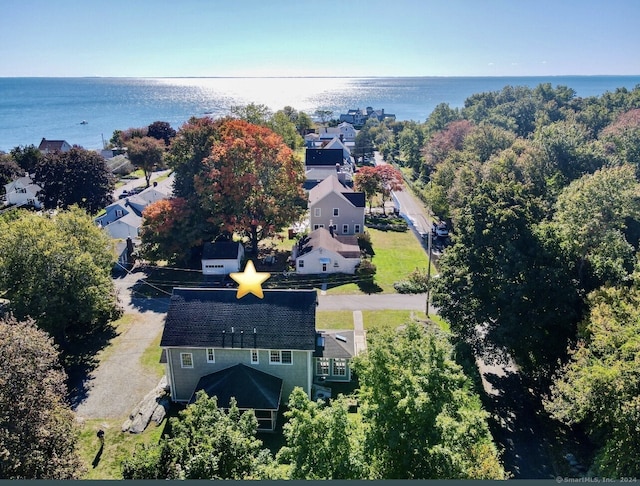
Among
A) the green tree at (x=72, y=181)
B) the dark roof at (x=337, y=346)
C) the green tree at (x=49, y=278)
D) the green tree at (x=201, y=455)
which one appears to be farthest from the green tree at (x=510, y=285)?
the green tree at (x=72, y=181)

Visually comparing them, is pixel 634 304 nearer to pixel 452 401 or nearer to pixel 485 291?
pixel 485 291

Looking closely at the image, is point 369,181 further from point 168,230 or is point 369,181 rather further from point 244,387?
point 244,387

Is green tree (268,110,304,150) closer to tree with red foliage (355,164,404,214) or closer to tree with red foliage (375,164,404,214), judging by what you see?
tree with red foliage (355,164,404,214)

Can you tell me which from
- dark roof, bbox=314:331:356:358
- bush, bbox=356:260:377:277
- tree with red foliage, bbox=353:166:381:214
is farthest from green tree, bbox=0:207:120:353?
tree with red foliage, bbox=353:166:381:214

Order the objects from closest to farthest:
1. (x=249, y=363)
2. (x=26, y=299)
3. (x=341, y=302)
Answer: (x=249, y=363) → (x=26, y=299) → (x=341, y=302)

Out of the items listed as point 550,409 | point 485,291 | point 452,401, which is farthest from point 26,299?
point 550,409

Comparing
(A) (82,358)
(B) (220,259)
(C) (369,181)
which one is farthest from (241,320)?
(C) (369,181)
